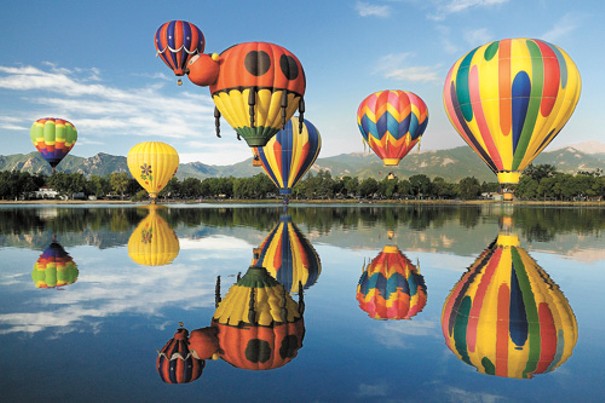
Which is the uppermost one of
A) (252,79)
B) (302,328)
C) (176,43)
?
(176,43)

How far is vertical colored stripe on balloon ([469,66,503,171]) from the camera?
1040 inches

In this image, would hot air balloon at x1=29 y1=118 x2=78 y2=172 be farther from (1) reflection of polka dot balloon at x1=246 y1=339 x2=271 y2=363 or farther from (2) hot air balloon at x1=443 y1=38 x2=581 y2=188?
(1) reflection of polka dot balloon at x1=246 y1=339 x2=271 y2=363

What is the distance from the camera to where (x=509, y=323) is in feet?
24.9

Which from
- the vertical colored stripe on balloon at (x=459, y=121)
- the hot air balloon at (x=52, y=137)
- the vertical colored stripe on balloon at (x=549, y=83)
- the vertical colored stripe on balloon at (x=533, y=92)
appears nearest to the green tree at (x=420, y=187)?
the hot air balloon at (x=52, y=137)

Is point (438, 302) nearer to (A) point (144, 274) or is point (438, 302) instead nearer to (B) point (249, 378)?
(B) point (249, 378)

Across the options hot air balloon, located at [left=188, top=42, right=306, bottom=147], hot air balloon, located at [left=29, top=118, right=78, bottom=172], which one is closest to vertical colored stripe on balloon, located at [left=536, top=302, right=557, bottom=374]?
hot air balloon, located at [left=188, top=42, right=306, bottom=147]

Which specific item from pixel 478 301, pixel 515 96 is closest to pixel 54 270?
pixel 478 301

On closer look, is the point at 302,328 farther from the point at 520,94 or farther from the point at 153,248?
the point at 520,94

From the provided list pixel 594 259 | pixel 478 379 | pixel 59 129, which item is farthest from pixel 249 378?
pixel 59 129

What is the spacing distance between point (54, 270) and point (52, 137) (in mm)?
55570

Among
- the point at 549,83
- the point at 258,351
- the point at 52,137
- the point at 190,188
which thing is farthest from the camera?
the point at 190,188

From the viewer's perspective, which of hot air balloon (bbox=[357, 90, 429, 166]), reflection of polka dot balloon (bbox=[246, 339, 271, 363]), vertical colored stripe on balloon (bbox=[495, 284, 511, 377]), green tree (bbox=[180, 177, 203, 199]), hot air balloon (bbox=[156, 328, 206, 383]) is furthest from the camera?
green tree (bbox=[180, 177, 203, 199])

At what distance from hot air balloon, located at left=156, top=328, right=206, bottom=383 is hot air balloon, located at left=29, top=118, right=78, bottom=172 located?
63400mm

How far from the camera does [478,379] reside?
221 inches
